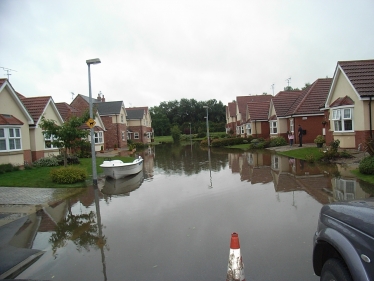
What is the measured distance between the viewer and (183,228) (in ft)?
23.6

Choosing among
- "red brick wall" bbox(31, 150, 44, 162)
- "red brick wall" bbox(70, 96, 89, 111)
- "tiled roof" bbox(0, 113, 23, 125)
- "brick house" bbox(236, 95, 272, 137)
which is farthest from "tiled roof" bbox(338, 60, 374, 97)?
"red brick wall" bbox(70, 96, 89, 111)

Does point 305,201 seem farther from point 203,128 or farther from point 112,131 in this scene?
point 203,128

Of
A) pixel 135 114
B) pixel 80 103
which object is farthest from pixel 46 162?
pixel 135 114

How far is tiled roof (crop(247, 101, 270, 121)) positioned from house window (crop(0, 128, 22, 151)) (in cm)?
2691

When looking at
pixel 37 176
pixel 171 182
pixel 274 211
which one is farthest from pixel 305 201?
pixel 37 176

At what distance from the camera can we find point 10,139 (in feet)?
58.8

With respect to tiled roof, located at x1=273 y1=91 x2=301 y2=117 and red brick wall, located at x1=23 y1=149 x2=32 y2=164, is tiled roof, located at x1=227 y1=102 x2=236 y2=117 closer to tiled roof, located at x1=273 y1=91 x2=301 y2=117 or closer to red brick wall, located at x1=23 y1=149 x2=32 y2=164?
tiled roof, located at x1=273 y1=91 x2=301 y2=117

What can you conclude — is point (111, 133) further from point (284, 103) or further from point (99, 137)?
point (284, 103)

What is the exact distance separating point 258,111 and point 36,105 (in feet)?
86.4

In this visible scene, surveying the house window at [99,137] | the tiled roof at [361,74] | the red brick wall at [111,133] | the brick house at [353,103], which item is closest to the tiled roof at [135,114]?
the red brick wall at [111,133]

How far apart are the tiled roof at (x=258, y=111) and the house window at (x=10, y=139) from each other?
26911mm

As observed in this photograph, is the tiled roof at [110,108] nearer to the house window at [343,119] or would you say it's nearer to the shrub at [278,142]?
the shrub at [278,142]

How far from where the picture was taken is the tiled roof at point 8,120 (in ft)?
56.4

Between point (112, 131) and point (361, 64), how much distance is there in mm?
31062
